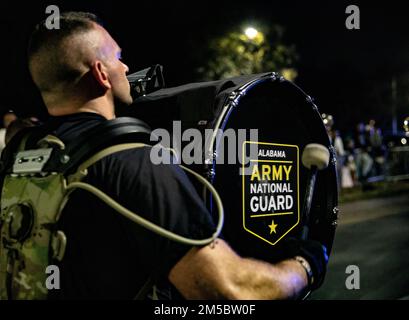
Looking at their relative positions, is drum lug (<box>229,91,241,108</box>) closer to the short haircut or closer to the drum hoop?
the drum hoop

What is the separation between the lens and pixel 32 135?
6.02 feet

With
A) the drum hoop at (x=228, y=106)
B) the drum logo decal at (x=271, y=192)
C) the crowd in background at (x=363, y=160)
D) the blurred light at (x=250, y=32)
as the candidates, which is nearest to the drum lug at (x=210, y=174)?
the drum hoop at (x=228, y=106)

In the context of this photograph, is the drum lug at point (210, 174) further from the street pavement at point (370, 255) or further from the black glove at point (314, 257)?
the street pavement at point (370, 255)

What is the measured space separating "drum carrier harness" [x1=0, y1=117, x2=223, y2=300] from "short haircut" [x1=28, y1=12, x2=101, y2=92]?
0.67 feet

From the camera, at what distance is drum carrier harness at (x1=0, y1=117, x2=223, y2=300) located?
5.12ft

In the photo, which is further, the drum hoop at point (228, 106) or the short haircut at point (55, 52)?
the drum hoop at point (228, 106)

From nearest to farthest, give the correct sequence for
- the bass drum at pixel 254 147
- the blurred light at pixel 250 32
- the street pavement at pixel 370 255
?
the bass drum at pixel 254 147
the street pavement at pixel 370 255
the blurred light at pixel 250 32

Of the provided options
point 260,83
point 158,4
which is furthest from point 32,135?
point 158,4

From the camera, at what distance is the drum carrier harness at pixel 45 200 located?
1.56 metres

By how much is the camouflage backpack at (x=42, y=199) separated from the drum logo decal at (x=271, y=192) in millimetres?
858
